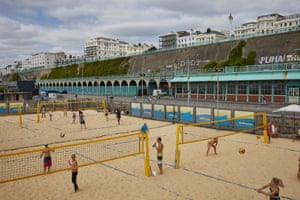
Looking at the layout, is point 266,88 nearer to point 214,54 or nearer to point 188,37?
point 214,54

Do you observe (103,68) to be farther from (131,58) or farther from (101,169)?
(101,169)

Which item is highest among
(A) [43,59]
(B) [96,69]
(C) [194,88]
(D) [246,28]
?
(D) [246,28]

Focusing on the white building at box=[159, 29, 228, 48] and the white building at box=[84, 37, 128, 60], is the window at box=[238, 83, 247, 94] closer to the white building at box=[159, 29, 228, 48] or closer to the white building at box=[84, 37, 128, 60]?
the white building at box=[159, 29, 228, 48]

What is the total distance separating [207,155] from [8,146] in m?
12.8

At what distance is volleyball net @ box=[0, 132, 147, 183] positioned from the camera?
1098 centimetres

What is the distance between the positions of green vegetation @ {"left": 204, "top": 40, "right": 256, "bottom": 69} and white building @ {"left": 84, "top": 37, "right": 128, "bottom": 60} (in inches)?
4350

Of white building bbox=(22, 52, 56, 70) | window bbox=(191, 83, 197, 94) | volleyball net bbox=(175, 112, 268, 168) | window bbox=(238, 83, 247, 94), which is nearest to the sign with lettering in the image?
window bbox=(238, 83, 247, 94)

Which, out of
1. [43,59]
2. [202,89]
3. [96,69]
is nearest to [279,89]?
[202,89]

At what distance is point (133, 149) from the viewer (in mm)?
14797

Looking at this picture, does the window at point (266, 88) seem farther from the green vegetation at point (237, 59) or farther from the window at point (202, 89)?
the green vegetation at point (237, 59)

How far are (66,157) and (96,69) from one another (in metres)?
71.7

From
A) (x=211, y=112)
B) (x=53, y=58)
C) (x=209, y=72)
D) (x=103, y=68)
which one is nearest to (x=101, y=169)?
(x=211, y=112)

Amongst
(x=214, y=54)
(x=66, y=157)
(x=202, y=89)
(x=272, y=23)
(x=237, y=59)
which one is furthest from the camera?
(x=272, y=23)

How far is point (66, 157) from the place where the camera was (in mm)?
13789
